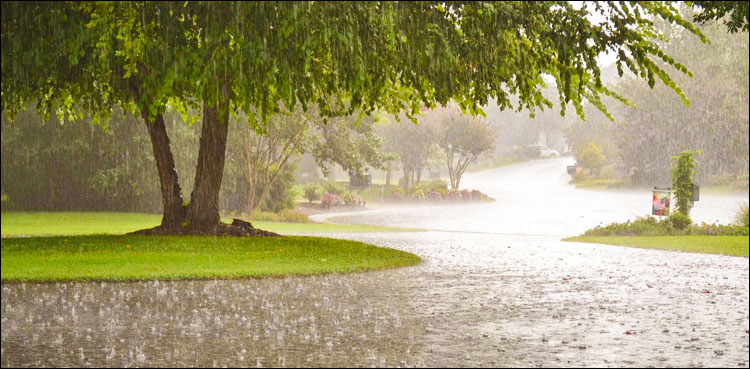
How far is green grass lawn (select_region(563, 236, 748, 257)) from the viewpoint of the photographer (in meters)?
19.8

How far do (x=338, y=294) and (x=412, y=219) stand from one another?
→ 79.6 feet

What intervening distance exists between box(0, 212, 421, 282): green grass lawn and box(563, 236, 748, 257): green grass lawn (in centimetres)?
754

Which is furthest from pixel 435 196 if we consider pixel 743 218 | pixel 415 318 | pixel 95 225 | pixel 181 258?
pixel 415 318

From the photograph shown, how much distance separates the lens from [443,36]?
13250 millimetres

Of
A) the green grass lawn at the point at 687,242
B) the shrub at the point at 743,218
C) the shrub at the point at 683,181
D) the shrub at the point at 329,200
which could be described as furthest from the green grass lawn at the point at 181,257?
the shrub at the point at 329,200

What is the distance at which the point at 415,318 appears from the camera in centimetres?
923

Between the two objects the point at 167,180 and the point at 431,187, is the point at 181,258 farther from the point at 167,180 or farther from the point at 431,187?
the point at 431,187

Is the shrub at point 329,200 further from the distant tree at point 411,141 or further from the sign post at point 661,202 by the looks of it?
the sign post at point 661,202

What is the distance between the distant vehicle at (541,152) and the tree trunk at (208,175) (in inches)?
3237

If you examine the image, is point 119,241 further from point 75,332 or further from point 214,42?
point 75,332

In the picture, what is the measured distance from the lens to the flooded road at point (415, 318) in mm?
7238

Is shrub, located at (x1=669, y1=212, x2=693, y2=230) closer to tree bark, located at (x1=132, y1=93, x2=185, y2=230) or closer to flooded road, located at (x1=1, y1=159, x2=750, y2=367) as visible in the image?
flooded road, located at (x1=1, y1=159, x2=750, y2=367)

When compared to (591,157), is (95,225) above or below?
below

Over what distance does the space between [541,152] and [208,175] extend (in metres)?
86.7
